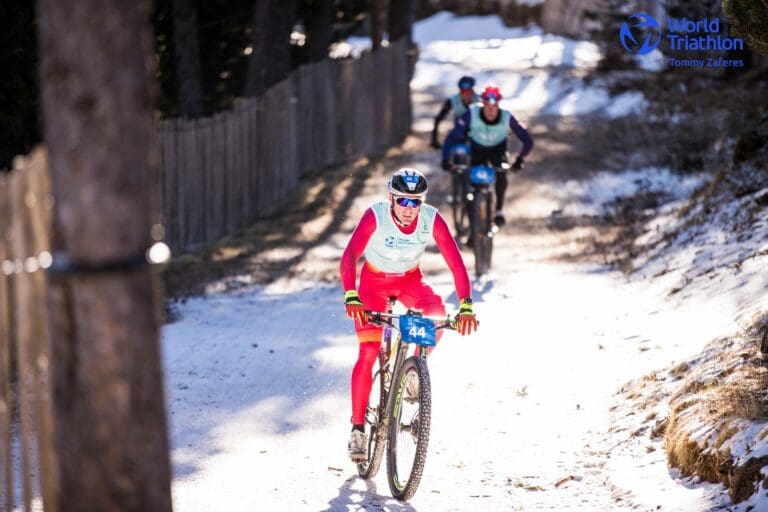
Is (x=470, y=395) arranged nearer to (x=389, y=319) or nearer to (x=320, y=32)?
(x=389, y=319)

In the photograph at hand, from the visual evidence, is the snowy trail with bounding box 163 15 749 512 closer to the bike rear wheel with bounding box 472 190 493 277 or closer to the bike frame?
the bike rear wheel with bounding box 472 190 493 277

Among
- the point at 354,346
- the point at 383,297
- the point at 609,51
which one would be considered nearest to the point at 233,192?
the point at 354,346

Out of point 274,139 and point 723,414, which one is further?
point 274,139

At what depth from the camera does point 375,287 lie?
293 inches

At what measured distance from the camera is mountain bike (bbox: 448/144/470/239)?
14.1 metres

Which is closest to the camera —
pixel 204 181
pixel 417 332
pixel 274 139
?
pixel 417 332

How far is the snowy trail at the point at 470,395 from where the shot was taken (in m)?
7.05

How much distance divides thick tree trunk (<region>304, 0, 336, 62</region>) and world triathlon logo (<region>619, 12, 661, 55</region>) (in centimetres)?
1023

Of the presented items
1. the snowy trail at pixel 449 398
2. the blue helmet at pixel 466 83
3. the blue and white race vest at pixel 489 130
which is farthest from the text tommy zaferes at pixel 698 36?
the snowy trail at pixel 449 398

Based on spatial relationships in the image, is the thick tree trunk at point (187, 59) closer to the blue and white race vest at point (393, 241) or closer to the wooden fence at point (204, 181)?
the wooden fence at point (204, 181)

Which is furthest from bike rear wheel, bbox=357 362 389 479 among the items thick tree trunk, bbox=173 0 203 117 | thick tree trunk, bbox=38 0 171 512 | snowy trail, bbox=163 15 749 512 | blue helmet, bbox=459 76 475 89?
thick tree trunk, bbox=173 0 203 117

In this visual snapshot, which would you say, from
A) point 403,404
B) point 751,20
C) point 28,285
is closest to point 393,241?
point 403,404

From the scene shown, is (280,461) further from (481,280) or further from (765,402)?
(481,280)

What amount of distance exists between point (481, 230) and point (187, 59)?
7.76 metres
